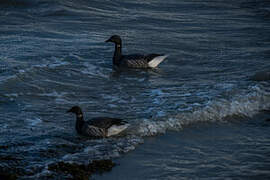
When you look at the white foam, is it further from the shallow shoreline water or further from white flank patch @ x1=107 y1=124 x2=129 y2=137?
white flank patch @ x1=107 y1=124 x2=129 y2=137

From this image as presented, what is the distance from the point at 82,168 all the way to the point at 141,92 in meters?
4.44

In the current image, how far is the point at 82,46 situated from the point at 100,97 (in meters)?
4.82

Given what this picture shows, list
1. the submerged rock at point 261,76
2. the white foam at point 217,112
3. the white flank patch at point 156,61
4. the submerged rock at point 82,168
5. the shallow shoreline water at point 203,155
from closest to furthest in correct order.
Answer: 1. the submerged rock at point 82,168
2. the shallow shoreline water at point 203,155
3. the white foam at point 217,112
4. the submerged rock at point 261,76
5. the white flank patch at point 156,61

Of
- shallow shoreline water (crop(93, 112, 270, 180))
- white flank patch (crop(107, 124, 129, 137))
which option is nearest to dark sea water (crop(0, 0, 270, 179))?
shallow shoreline water (crop(93, 112, 270, 180))

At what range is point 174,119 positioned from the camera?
987 centimetres

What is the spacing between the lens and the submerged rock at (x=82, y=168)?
7.41 meters

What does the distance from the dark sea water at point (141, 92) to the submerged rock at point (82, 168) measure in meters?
0.13

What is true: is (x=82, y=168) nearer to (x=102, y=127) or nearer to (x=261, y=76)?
(x=102, y=127)

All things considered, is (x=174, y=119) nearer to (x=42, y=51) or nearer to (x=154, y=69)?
(x=154, y=69)

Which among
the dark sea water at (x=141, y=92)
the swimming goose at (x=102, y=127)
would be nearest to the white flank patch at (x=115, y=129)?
the swimming goose at (x=102, y=127)

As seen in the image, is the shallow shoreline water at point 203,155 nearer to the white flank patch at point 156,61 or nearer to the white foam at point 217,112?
the white foam at point 217,112

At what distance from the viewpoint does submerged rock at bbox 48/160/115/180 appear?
741 centimetres

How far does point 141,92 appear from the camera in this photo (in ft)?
38.9

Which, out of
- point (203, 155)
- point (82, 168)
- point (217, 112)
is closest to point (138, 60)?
point (217, 112)
